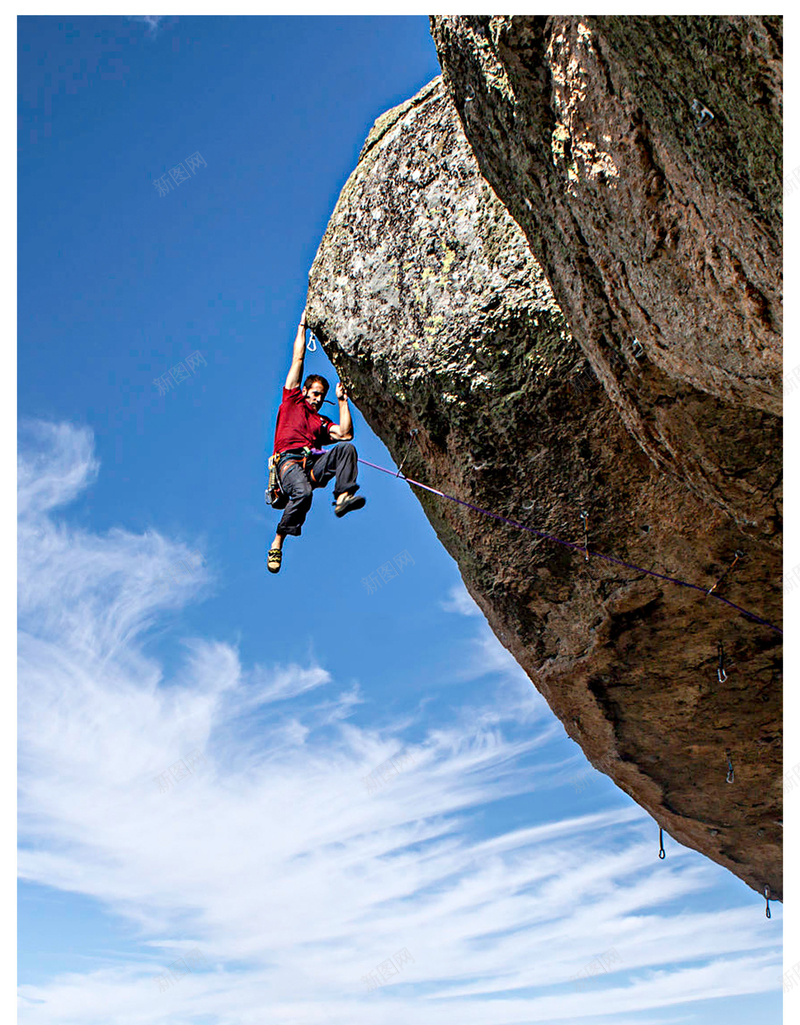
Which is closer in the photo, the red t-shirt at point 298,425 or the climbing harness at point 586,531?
the climbing harness at point 586,531

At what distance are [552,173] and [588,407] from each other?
7.44 ft

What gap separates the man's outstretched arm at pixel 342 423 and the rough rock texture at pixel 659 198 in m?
2.54

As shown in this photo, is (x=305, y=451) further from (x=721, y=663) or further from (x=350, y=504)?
(x=721, y=663)

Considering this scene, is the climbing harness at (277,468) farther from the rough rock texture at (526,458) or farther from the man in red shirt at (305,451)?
the rough rock texture at (526,458)

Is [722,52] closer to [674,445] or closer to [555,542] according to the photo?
[674,445]

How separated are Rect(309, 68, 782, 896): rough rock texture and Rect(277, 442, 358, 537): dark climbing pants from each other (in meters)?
0.76

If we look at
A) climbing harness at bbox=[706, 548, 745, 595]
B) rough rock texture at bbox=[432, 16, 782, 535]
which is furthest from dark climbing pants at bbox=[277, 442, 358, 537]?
climbing harness at bbox=[706, 548, 745, 595]

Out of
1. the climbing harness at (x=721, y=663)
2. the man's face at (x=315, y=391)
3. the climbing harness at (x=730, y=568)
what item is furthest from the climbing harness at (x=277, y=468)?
the climbing harness at (x=721, y=663)

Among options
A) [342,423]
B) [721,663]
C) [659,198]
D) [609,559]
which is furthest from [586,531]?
[659,198]

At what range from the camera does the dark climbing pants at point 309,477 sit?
23.1 ft

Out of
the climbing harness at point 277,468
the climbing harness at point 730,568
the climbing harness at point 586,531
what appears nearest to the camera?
the climbing harness at point 730,568

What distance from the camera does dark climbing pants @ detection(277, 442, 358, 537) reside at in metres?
7.05

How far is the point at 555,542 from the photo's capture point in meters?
7.47

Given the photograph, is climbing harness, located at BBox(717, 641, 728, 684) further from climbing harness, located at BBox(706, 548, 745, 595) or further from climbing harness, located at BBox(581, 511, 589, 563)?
climbing harness, located at BBox(581, 511, 589, 563)
